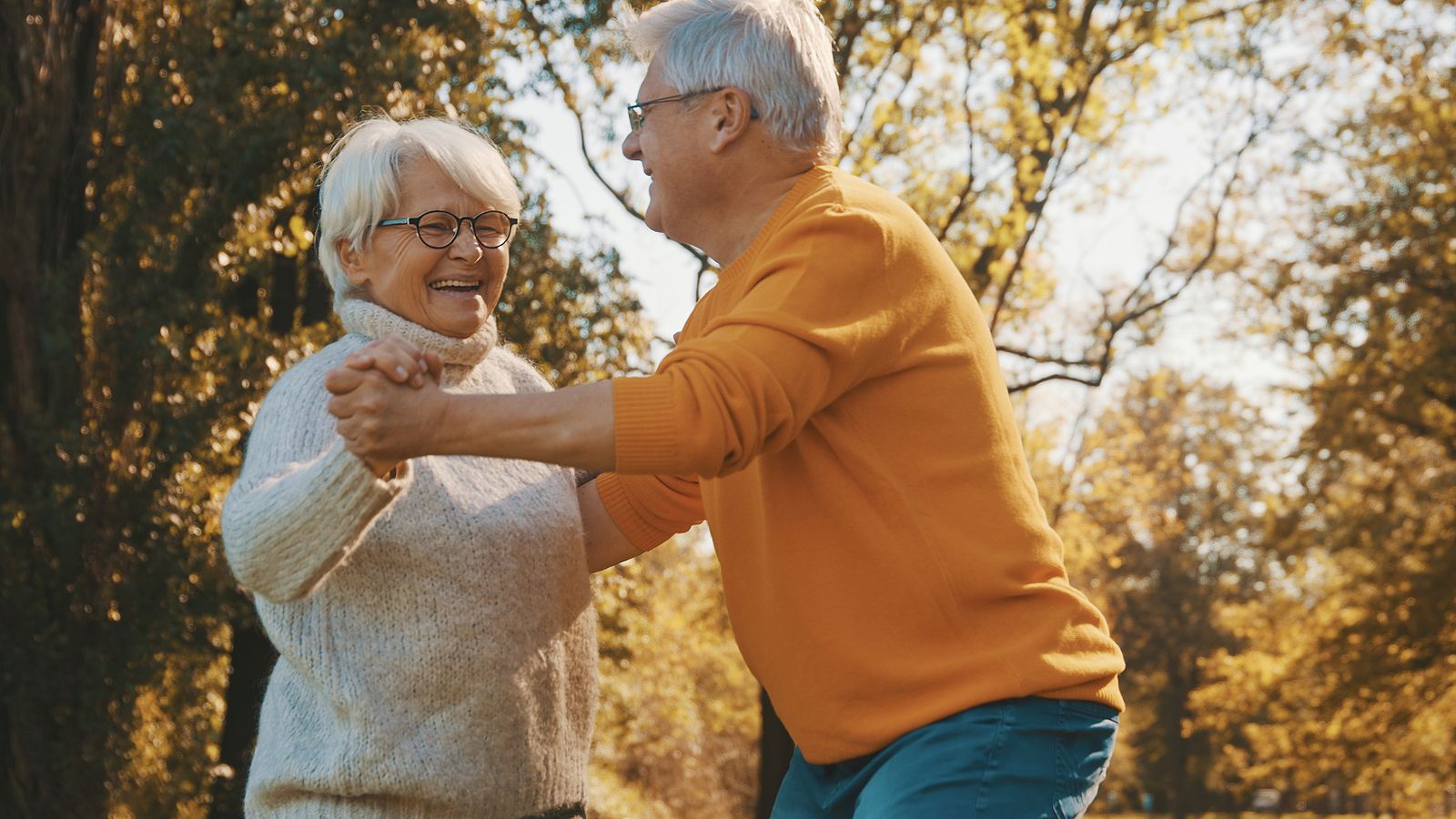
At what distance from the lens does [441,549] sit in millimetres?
2502

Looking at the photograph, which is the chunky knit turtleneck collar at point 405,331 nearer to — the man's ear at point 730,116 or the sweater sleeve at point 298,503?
the sweater sleeve at point 298,503

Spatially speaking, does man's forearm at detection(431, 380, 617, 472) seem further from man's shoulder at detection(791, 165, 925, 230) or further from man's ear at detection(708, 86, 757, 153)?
man's ear at detection(708, 86, 757, 153)

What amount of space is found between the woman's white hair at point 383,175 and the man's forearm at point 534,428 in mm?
905

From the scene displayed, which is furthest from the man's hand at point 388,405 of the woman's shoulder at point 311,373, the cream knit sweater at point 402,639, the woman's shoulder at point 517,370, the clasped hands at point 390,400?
the woman's shoulder at point 517,370

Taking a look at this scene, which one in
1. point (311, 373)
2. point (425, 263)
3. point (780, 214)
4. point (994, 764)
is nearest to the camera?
point (994, 764)

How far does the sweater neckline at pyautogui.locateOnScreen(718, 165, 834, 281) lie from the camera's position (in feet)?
7.48

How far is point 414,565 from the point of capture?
2.48 meters

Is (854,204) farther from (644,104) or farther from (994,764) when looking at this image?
(994,764)

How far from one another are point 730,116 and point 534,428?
0.76m

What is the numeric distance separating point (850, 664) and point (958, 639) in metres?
0.17

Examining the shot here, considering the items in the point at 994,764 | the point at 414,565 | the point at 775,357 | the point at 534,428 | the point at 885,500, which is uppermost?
the point at 775,357

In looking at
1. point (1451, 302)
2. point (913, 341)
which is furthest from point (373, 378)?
point (1451, 302)

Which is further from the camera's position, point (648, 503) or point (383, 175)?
point (648, 503)

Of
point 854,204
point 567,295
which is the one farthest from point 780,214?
point 567,295
